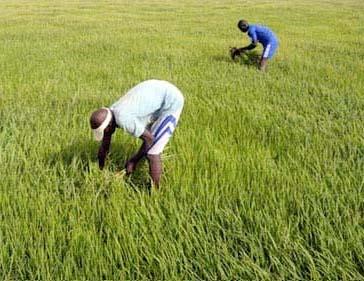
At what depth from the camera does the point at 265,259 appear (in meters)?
2.13

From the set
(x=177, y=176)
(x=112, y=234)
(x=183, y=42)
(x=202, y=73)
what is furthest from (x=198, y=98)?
(x=183, y=42)

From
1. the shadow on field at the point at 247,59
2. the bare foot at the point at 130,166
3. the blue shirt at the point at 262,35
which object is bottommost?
the shadow on field at the point at 247,59

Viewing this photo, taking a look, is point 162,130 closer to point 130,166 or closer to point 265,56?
point 130,166

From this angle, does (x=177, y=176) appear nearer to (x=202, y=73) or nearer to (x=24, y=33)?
(x=202, y=73)

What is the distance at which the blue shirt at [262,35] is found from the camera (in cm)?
730

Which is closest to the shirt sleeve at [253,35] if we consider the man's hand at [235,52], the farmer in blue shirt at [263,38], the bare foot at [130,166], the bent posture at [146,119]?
the farmer in blue shirt at [263,38]

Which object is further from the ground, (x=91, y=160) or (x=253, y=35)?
(x=253, y=35)

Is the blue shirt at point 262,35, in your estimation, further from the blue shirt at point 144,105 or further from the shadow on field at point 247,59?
the blue shirt at point 144,105

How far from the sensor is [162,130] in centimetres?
274

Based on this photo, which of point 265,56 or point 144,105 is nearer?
point 144,105

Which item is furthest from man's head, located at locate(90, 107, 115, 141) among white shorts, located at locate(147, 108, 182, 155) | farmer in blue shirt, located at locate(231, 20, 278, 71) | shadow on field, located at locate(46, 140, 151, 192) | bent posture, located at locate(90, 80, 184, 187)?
farmer in blue shirt, located at locate(231, 20, 278, 71)

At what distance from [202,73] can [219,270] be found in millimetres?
5235

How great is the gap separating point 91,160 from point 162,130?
739 mm

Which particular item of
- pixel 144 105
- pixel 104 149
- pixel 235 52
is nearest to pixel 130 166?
pixel 104 149
